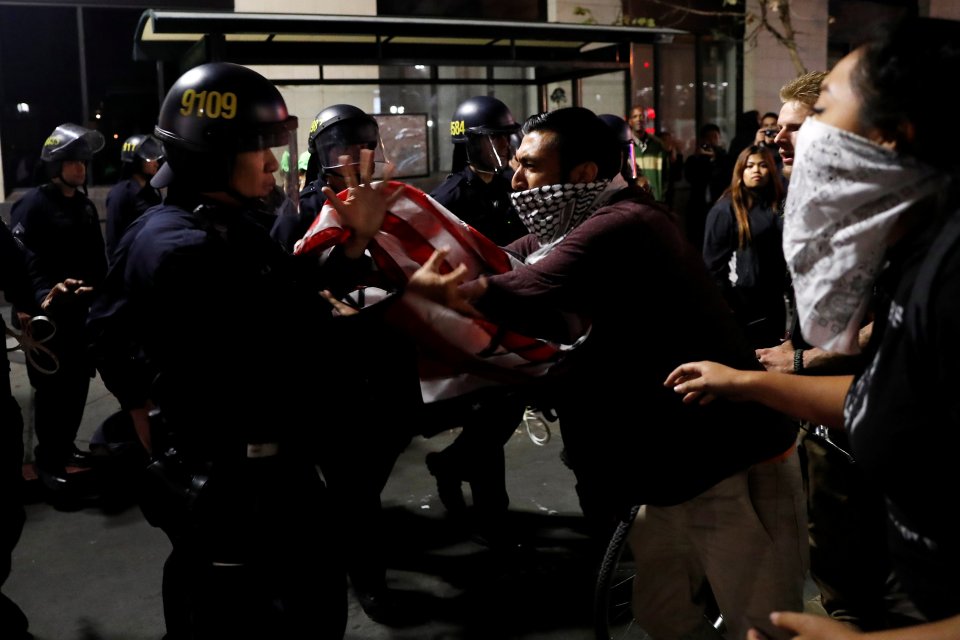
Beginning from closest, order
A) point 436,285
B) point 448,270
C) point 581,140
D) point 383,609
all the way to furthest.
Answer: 1. point 436,285
2. point 581,140
3. point 448,270
4. point 383,609

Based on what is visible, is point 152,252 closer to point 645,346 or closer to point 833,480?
point 645,346

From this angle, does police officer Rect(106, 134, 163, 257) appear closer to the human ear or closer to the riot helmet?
the riot helmet

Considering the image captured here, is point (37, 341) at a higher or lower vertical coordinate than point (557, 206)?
lower

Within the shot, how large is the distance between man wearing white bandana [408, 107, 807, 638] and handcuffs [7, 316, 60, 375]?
243cm

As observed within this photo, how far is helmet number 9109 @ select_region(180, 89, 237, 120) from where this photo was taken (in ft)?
8.57

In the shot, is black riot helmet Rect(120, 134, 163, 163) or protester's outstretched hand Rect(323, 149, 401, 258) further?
black riot helmet Rect(120, 134, 163, 163)

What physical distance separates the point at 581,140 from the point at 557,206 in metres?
0.21

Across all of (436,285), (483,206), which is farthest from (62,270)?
(436,285)

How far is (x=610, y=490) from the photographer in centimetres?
274

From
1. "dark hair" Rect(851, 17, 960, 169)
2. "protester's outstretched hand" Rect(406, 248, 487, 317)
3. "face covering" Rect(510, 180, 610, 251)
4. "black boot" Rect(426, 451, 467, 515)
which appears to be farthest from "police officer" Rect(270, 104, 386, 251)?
"dark hair" Rect(851, 17, 960, 169)

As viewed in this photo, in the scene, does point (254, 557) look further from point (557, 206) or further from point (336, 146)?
point (336, 146)

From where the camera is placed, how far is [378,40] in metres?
8.59

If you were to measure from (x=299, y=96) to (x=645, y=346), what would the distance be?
30.8ft

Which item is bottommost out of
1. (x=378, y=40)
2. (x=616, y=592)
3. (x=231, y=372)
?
(x=616, y=592)
